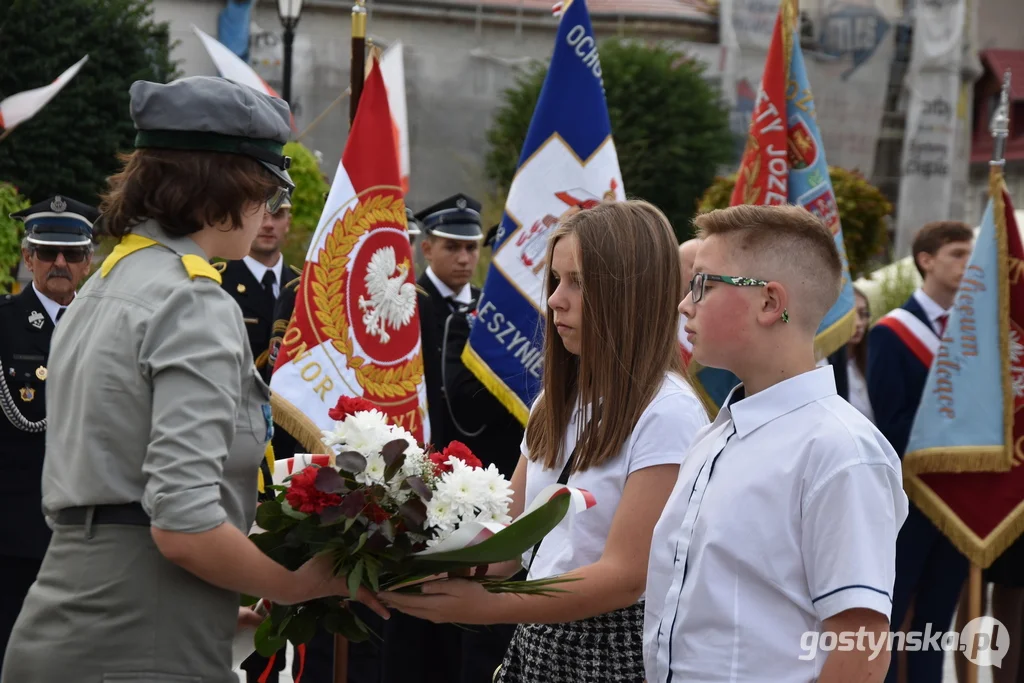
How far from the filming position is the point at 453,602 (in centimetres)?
238

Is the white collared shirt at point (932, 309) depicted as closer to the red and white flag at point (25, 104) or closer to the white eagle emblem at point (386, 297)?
the white eagle emblem at point (386, 297)

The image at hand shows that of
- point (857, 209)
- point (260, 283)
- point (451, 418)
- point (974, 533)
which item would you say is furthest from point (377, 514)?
point (857, 209)

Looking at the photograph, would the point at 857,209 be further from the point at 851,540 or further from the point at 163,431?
the point at 163,431

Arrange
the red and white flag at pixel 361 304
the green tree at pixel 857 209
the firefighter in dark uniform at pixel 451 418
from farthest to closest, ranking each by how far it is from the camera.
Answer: the green tree at pixel 857 209 < the red and white flag at pixel 361 304 < the firefighter in dark uniform at pixel 451 418

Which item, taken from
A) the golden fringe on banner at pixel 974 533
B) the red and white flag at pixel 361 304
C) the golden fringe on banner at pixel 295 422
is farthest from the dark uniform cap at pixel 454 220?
the golden fringe on banner at pixel 974 533

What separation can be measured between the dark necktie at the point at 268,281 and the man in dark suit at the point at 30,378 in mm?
1042

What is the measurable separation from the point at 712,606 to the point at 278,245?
190 inches

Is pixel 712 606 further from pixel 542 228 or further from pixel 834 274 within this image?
pixel 542 228

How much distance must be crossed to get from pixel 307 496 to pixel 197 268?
1.50ft

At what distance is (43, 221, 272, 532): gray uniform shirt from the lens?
77.2 inches

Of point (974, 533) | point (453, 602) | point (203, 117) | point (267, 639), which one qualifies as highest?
point (203, 117)

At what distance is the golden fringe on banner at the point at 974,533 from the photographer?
5605mm

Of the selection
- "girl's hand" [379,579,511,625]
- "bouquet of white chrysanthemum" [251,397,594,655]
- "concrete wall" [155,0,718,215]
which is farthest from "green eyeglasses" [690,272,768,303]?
"concrete wall" [155,0,718,215]

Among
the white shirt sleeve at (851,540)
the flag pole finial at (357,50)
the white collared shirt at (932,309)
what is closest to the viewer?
the white shirt sleeve at (851,540)
